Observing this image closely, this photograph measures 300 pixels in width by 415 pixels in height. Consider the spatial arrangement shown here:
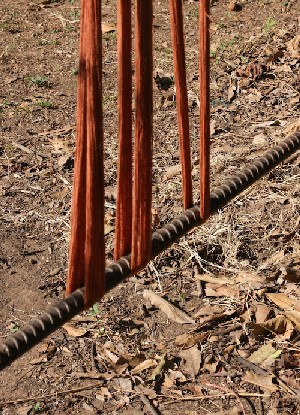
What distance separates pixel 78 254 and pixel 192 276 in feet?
5.46

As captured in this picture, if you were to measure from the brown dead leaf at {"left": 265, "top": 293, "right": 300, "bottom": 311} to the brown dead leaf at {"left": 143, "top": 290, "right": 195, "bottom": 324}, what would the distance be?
286mm

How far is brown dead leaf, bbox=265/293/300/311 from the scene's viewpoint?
8.87ft

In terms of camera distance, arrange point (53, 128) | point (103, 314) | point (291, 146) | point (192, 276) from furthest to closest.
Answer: point (53, 128) < point (192, 276) < point (103, 314) < point (291, 146)

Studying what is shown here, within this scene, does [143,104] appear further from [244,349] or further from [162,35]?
[162,35]

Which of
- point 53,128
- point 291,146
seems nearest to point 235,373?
point 291,146

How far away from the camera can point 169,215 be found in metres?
3.36

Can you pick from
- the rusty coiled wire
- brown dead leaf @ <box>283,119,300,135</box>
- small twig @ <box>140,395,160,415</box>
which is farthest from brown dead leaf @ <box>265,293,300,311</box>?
brown dead leaf @ <box>283,119,300,135</box>

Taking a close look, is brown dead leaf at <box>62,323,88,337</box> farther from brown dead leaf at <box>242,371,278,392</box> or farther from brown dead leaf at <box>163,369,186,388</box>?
brown dead leaf at <box>242,371,278,392</box>

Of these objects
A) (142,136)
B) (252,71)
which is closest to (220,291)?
(142,136)

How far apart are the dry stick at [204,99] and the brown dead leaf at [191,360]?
39.0 inches

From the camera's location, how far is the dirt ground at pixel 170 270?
2.46 m

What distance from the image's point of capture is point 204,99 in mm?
1545

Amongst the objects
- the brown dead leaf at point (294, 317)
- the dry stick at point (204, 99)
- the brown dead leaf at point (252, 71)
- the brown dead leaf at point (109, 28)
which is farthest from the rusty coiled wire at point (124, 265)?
the brown dead leaf at point (109, 28)

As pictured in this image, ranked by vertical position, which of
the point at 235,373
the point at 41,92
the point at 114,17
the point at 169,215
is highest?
the point at 114,17
